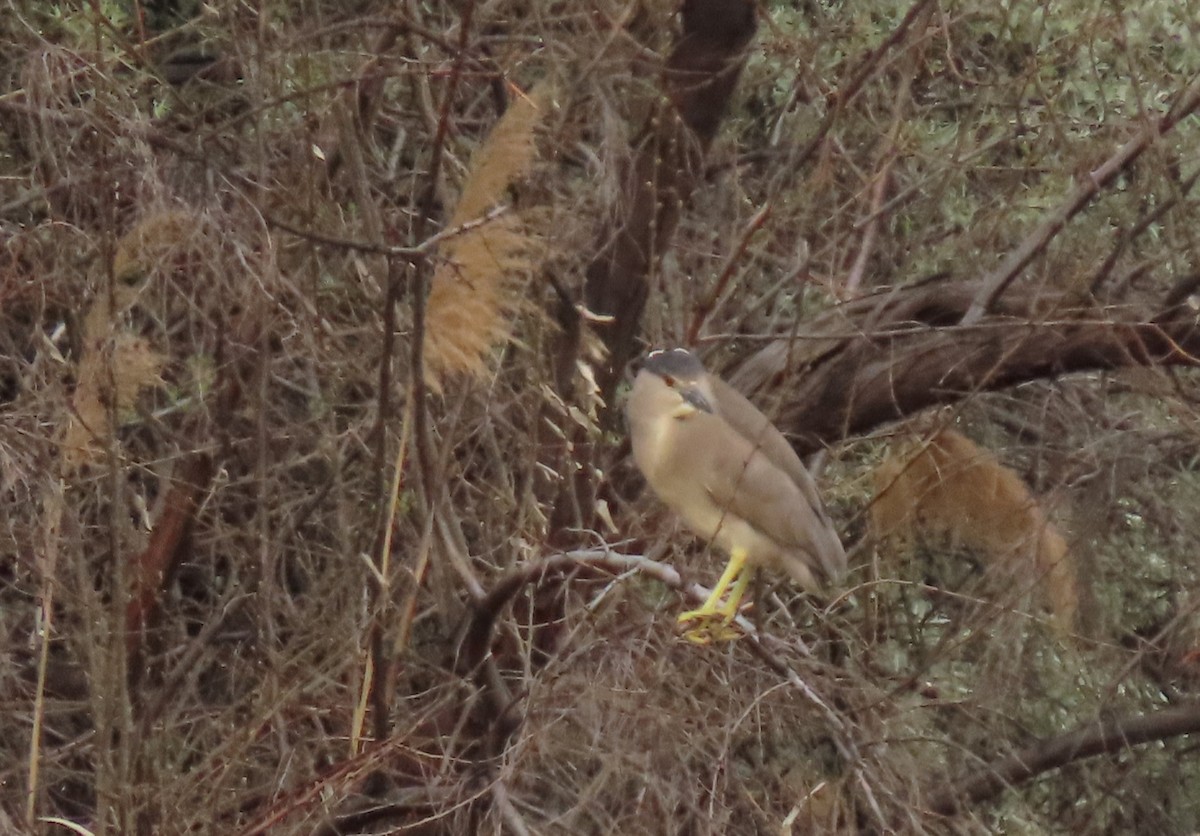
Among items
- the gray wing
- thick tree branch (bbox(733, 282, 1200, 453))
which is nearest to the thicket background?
thick tree branch (bbox(733, 282, 1200, 453))

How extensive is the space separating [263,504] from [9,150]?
159 cm

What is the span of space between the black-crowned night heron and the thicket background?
103 millimetres

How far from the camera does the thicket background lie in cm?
364

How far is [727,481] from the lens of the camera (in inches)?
144

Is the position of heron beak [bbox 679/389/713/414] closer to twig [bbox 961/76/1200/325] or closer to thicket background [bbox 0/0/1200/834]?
thicket background [bbox 0/0/1200/834]

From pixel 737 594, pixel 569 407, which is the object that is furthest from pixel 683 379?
pixel 737 594

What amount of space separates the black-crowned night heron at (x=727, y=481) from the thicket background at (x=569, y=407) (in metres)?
0.10

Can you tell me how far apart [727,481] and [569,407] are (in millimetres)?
367

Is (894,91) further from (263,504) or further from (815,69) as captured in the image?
(263,504)

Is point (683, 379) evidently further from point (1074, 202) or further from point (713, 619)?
point (1074, 202)

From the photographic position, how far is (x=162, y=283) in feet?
13.9

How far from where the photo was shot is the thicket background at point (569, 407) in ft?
11.9

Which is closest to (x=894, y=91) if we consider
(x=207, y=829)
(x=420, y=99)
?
(x=420, y=99)

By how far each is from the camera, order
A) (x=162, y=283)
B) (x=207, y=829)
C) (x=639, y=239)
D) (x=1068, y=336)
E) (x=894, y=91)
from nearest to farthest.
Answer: (x=207, y=829) → (x=162, y=283) → (x=1068, y=336) → (x=639, y=239) → (x=894, y=91)
